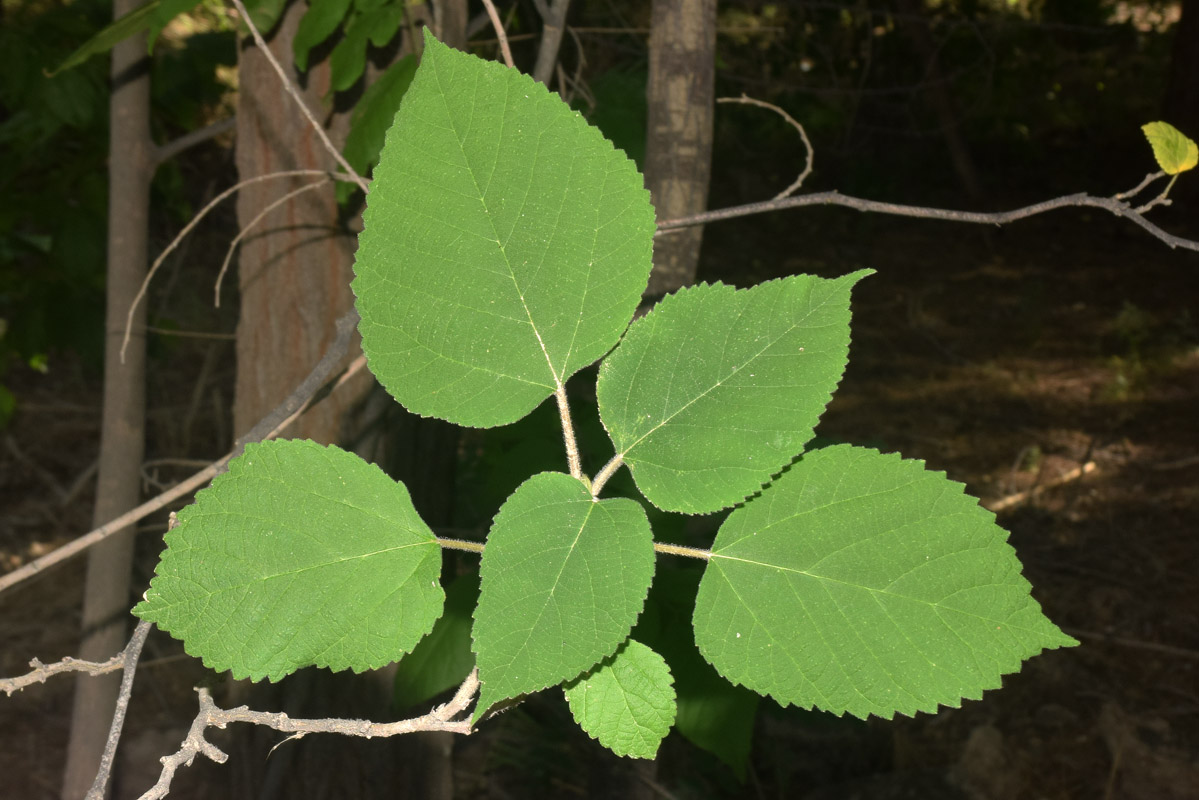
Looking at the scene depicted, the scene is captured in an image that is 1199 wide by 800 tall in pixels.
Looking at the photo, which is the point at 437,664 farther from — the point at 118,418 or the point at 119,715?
the point at 118,418

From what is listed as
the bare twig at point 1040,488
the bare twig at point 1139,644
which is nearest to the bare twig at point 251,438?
the bare twig at point 1139,644

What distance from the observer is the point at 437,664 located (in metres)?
1.31

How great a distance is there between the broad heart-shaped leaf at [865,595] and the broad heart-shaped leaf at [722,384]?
30mm

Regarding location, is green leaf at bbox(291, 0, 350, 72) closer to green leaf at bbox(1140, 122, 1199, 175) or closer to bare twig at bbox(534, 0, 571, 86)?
bare twig at bbox(534, 0, 571, 86)

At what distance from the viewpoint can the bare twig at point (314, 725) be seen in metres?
0.43

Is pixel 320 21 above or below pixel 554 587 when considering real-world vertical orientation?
above

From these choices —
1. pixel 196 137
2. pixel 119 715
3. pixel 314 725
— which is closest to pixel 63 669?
pixel 119 715

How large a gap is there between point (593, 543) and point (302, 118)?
130cm

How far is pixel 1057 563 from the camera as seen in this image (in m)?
3.72

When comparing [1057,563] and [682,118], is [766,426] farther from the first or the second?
[1057,563]

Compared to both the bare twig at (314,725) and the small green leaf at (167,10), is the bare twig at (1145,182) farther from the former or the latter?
the small green leaf at (167,10)

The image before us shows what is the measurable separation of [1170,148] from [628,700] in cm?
55

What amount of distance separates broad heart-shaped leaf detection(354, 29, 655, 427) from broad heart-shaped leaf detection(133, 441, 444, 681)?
0.06 meters

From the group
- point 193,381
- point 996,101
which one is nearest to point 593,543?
point 193,381
